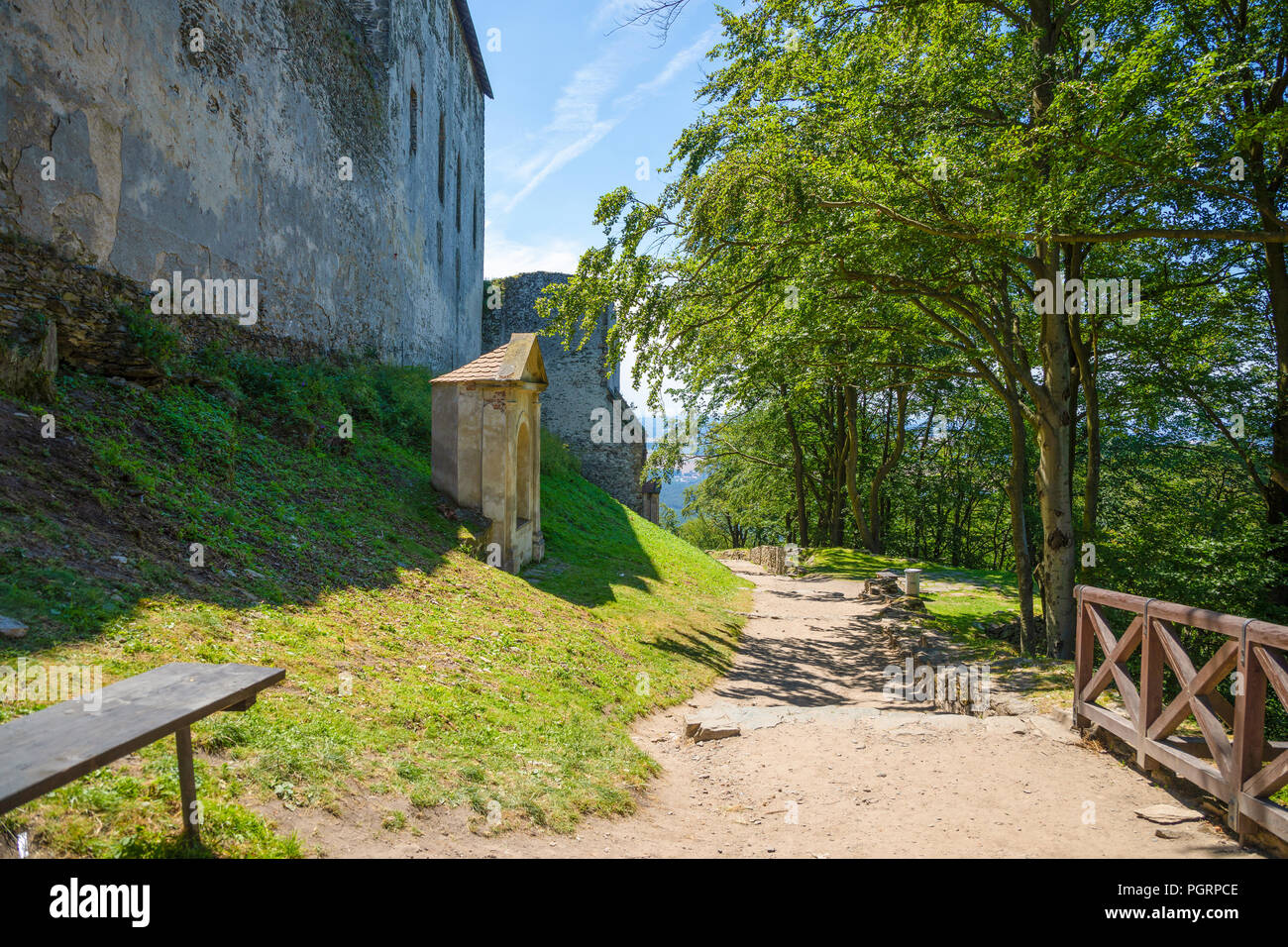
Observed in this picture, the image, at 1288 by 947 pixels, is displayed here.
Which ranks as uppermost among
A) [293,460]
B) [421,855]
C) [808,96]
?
[808,96]

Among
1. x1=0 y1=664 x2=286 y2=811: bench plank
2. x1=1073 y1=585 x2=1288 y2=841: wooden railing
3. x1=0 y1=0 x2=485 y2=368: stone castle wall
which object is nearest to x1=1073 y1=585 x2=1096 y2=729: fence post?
x1=1073 y1=585 x2=1288 y2=841: wooden railing

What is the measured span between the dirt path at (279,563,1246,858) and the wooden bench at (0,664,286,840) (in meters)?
0.83

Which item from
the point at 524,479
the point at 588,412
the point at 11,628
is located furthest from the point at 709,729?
the point at 588,412

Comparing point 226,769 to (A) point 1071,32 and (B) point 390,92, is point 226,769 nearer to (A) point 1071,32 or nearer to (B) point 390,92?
(A) point 1071,32

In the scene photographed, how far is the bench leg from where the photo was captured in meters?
2.88

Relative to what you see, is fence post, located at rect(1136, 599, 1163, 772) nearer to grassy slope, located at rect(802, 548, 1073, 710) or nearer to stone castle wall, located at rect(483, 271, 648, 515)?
grassy slope, located at rect(802, 548, 1073, 710)

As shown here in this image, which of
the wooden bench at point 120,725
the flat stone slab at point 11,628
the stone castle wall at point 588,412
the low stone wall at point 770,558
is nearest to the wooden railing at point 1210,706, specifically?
→ the wooden bench at point 120,725

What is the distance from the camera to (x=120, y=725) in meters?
2.58

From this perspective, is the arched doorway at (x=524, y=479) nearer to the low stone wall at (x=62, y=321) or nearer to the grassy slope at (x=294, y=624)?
the grassy slope at (x=294, y=624)

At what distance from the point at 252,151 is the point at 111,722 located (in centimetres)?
1121

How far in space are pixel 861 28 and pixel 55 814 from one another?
11.4 meters

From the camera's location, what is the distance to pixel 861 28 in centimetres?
937

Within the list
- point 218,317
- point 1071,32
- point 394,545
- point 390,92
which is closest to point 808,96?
point 1071,32
